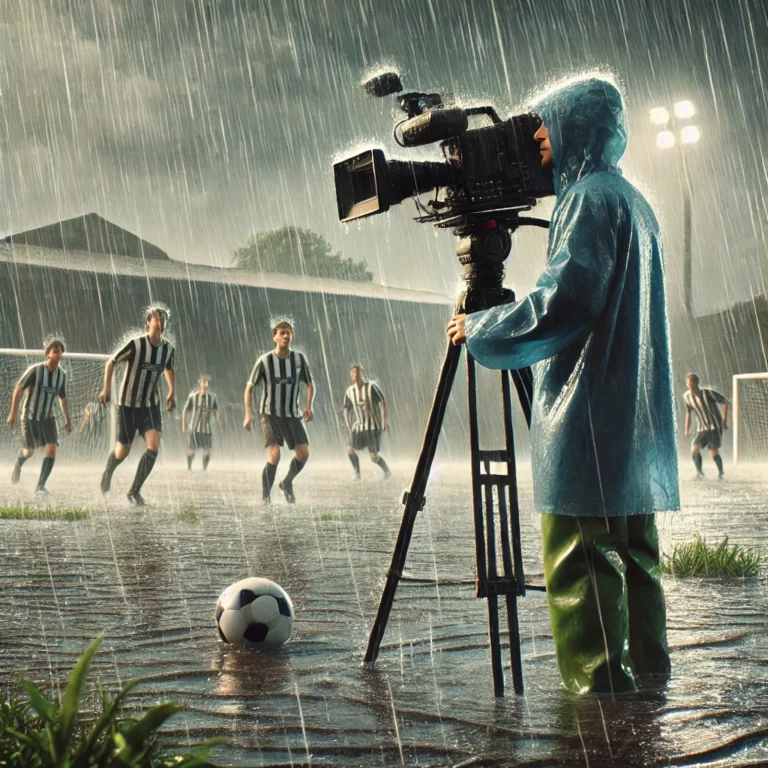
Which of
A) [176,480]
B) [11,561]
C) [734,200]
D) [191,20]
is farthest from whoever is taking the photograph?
[191,20]

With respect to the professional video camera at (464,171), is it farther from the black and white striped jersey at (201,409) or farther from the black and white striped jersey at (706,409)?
the black and white striped jersey at (201,409)

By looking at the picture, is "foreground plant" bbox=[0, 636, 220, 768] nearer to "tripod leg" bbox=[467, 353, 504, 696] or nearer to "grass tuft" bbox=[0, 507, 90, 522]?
"tripod leg" bbox=[467, 353, 504, 696]

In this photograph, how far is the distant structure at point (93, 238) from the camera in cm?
3662

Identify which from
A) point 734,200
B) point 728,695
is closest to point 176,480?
point 728,695

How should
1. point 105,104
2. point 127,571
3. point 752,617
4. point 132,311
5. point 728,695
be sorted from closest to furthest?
point 728,695 < point 752,617 < point 127,571 < point 132,311 < point 105,104

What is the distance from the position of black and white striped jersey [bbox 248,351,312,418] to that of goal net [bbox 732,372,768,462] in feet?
46.1

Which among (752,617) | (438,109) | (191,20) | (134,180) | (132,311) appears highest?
(191,20)

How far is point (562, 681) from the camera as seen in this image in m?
3.43

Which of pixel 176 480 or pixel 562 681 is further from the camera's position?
pixel 176 480

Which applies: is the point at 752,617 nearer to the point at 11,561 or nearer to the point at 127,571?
the point at 127,571

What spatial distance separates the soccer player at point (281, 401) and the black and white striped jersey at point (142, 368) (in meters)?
1.03

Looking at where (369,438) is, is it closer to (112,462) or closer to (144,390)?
(112,462)

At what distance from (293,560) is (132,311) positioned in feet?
68.8

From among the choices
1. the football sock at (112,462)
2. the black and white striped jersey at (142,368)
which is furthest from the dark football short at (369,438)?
the black and white striped jersey at (142,368)
